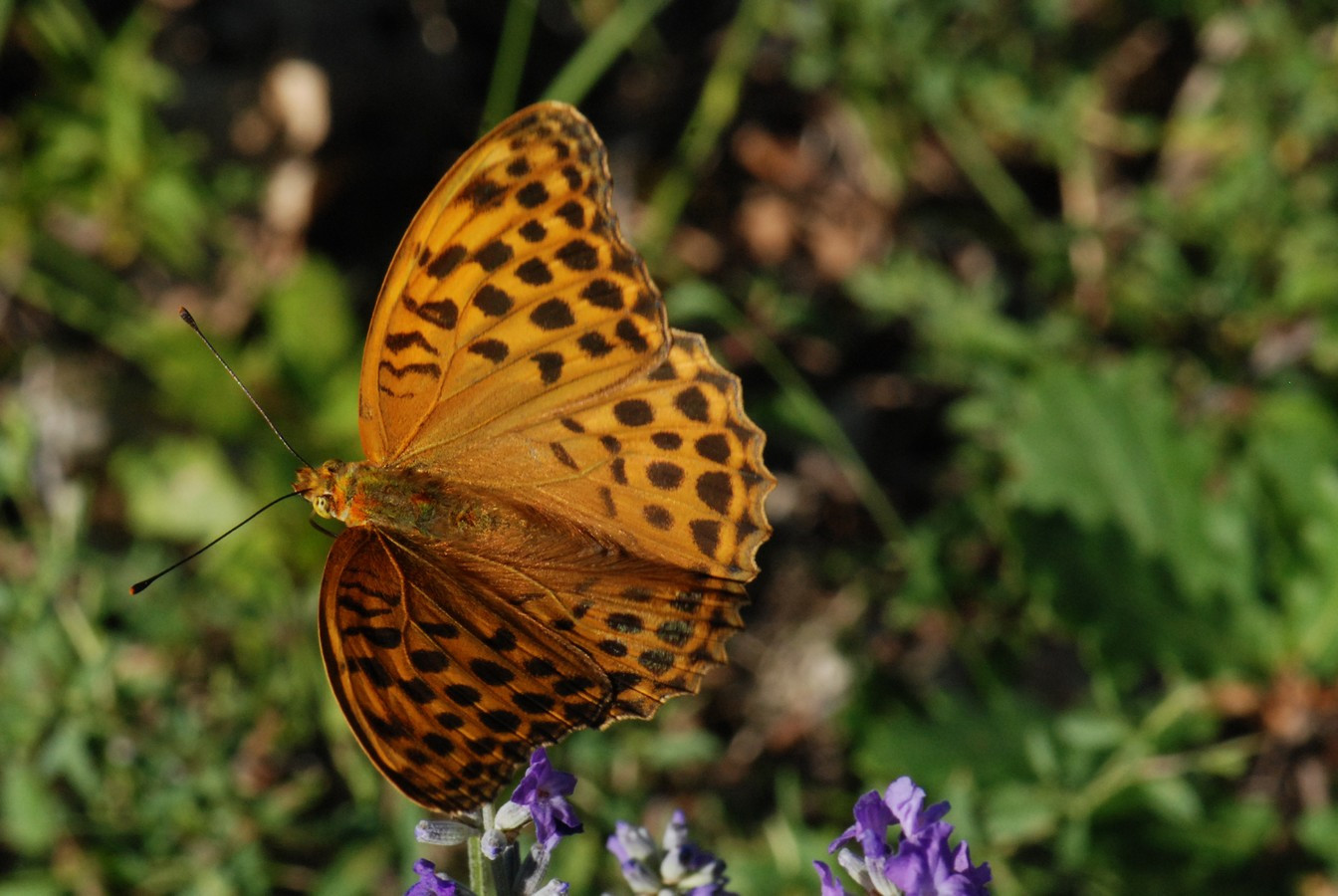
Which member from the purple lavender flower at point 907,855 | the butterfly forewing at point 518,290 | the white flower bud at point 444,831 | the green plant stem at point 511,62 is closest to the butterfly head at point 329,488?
the butterfly forewing at point 518,290

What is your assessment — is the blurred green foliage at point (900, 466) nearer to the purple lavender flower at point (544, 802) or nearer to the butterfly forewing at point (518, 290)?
the purple lavender flower at point (544, 802)

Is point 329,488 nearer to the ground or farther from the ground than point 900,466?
nearer to the ground

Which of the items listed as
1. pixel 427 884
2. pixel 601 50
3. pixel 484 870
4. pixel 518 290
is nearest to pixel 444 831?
pixel 484 870

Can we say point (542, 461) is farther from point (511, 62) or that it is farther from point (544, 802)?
point (511, 62)

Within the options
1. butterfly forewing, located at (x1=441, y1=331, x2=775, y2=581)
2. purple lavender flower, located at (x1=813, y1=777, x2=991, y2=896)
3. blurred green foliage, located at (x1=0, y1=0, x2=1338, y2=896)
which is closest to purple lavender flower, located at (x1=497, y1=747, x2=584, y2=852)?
purple lavender flower, located at (x1=813, y1=777, x2=991, y2=896)

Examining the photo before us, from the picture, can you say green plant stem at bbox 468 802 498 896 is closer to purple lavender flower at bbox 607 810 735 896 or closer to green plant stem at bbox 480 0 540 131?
purple lavender flower at bbox 607 810 735 896

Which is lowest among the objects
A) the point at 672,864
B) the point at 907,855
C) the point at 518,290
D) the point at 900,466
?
the point at 907,855
